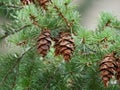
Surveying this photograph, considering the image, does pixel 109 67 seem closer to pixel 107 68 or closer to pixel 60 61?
pixel 107 68

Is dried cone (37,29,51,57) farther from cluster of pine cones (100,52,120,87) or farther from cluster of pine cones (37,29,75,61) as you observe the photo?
cluster of pine cones (100,52,120,87)

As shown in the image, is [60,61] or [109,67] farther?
[60,61]

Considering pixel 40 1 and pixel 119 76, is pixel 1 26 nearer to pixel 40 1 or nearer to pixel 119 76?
pixel 40 1

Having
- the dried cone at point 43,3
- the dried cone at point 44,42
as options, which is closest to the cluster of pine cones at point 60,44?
the dried cone at point 44,42

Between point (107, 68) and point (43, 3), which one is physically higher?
point (43, 3)

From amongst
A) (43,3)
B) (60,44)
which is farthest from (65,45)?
(43,3)

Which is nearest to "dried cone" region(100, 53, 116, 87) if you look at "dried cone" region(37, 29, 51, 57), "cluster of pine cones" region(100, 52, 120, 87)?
"cluster of pine cones" region(100, 52, 120, 87)
